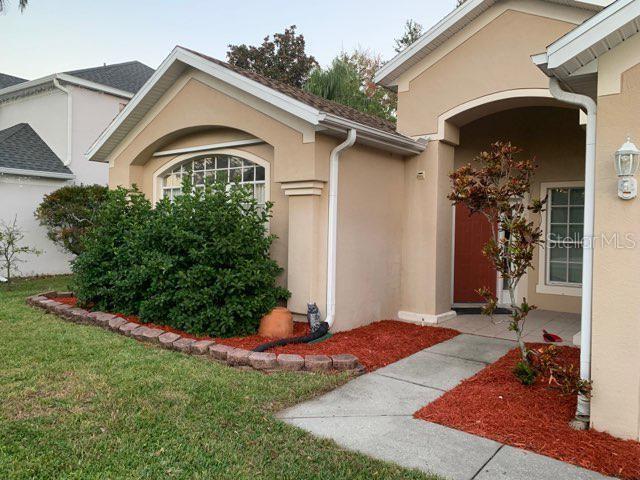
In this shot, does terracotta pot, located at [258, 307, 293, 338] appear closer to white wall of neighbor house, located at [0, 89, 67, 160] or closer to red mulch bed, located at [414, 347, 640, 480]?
red mulch bed, located at [414, 347, 640, 480]

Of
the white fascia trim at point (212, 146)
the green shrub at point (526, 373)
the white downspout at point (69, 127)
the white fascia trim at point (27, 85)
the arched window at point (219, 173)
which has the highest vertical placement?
the white fascia trim at point (27, 85)

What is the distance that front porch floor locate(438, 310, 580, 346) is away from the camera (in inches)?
299

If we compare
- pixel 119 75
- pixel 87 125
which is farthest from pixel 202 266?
pixel 119 75

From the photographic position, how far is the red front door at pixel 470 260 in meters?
9.77

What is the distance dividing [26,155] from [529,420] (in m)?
16.1

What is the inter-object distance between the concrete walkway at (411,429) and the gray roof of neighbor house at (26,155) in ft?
43.5

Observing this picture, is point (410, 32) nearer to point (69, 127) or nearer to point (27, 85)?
point (69, 127)

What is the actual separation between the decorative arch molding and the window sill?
3.68 metres

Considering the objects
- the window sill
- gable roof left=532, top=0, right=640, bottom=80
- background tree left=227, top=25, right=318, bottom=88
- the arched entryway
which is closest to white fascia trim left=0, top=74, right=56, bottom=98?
background tree left=227, top=25, right=318, bottom=88

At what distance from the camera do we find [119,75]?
58.4 feet

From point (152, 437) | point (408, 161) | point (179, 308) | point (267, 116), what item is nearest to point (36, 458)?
point (152, 437)

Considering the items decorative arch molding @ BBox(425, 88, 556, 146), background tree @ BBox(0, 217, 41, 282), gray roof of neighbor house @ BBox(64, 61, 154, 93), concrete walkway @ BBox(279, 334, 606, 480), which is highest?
gray roof of neighbor house @ BBox(64, 61, 154, 93)

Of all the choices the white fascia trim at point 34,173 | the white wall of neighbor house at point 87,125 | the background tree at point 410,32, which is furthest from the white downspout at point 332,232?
the background tree at point 410,32

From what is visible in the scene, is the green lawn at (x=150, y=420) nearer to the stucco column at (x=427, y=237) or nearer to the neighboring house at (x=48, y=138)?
the stucco column at (x=427, y=237)
